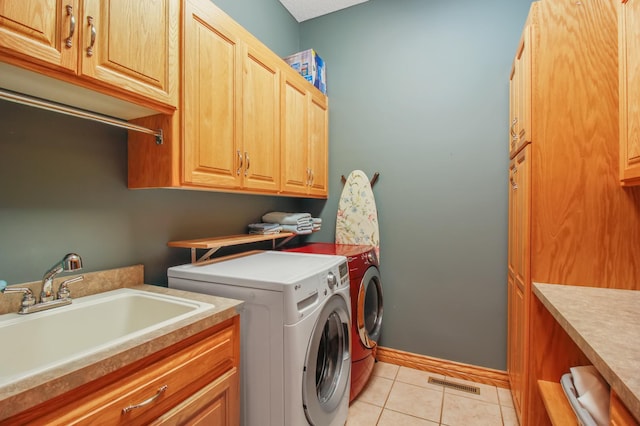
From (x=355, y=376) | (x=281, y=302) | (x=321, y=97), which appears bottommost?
(x=355, y=376)

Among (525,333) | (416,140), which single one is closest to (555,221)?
(525,333)

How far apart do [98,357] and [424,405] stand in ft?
6.23

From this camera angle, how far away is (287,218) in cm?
225

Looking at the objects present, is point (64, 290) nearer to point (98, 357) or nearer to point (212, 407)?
point (98, 357)

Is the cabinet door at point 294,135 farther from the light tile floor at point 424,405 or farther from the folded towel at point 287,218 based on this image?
the light tile floor at point 424,405

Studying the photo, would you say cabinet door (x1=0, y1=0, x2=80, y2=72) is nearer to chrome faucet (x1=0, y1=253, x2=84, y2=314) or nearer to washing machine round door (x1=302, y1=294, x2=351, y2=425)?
chrome faucet (x1=0, y1=253, x2=84, y2=314)

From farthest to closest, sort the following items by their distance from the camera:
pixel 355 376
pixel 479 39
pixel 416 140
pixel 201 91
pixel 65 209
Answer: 1. pixel 416 140
2. pixel 479 39
3. pixel 355 376
4. pixel 201 91
5. pixel 65 209

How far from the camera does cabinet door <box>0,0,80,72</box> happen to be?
0.81 m

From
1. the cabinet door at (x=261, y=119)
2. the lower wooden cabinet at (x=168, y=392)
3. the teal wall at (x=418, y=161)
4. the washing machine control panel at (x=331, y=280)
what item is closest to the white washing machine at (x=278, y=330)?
the washing machine control panel at (x=331, y=280)

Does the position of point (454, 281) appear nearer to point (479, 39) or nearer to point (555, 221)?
point (555, 221)

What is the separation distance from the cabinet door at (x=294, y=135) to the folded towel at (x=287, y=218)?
19 centimetres

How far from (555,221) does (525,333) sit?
56 centimetres

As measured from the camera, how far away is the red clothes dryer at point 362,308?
6.11ft

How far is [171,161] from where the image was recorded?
4.24 feet
